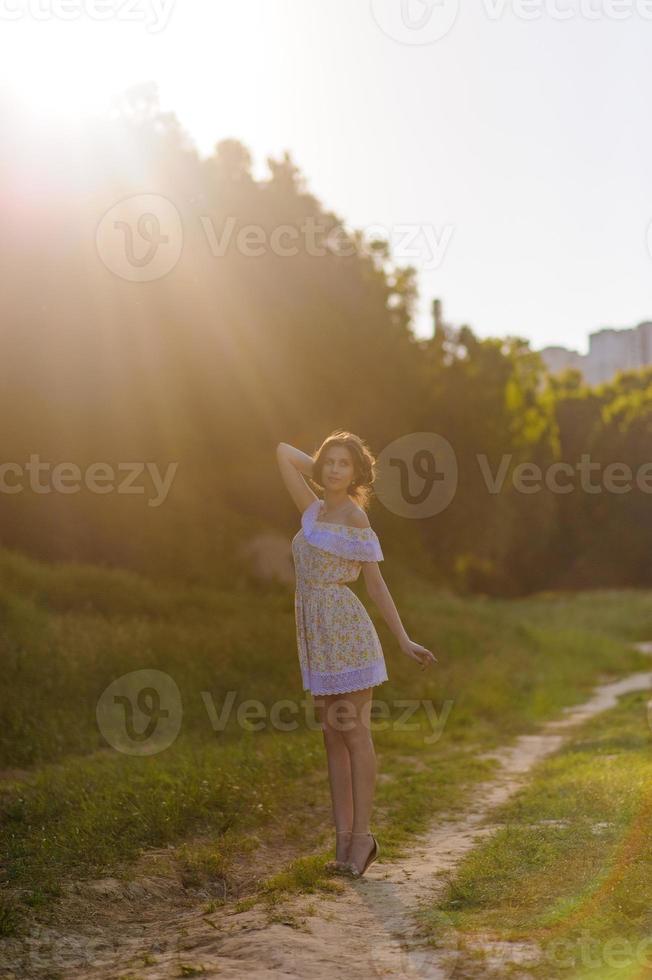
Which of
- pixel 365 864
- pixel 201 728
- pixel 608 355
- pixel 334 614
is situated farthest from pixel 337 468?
pixel 608 355

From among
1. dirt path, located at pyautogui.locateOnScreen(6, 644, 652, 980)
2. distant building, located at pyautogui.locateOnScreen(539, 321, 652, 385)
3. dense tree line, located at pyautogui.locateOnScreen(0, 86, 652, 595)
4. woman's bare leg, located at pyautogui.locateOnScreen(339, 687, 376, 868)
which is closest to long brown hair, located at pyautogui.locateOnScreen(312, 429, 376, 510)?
woman's bare leg, located at pyautogui.locateOnScreen(339, 687, 376, 868)

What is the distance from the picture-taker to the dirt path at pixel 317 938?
4.45 meters

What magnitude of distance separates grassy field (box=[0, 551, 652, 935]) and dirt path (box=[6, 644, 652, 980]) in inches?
16.3

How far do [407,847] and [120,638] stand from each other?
6934mm

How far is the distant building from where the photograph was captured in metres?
27.7

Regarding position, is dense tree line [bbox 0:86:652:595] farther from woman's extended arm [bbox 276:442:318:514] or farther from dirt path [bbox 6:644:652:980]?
dirt path [bbox 6:644:652:980]

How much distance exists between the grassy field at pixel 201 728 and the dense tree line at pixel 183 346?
3.01 m

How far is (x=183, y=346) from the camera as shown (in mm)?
22172

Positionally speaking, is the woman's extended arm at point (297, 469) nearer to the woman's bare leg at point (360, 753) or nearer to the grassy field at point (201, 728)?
the woman's bare leg at point (360, 753)

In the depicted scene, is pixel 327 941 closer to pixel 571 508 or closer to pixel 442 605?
pixel 442 605

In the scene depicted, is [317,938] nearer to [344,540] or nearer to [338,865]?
[338,865]

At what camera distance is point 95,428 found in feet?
68.9

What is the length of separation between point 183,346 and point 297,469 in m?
15.8

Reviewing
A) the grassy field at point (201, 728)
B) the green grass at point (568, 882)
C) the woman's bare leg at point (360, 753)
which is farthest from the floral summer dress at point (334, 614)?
the green grass at point (568, 882)
